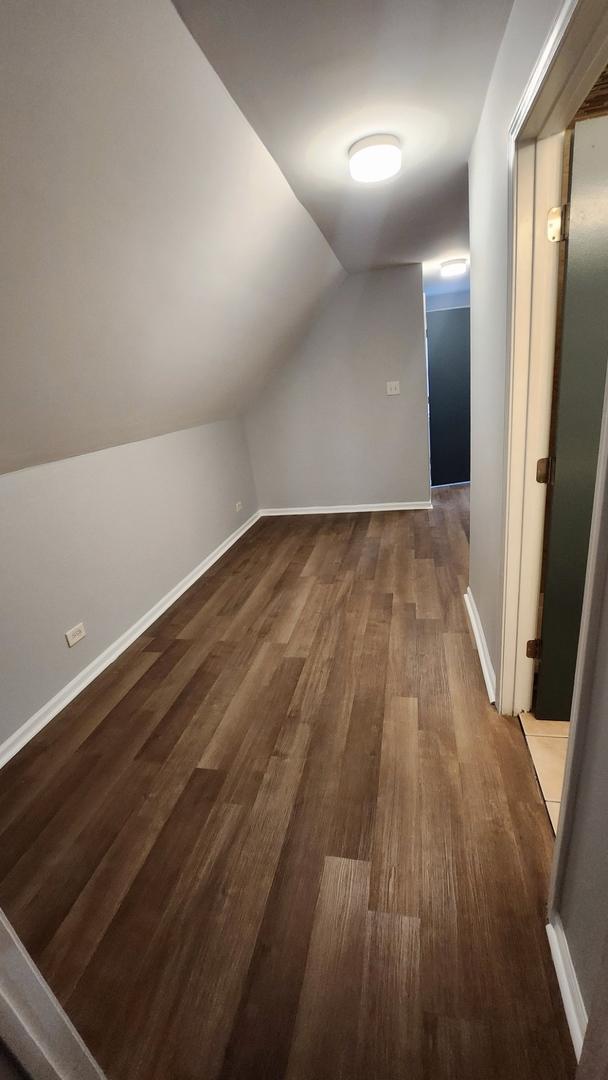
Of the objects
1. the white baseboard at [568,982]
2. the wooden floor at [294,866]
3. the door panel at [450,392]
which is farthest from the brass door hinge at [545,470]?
the door panel at [450,392]

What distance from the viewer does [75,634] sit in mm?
2264

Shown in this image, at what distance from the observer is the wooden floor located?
970mm

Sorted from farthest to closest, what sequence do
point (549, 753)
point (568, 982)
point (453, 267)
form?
point (453, 267)
point (549, 753)
point (568, 982)

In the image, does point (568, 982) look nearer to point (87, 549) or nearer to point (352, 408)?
point (87, 549)

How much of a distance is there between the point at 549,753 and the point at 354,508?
3244 mm

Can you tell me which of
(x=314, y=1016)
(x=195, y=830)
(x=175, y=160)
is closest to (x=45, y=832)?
(x=195, y=830)

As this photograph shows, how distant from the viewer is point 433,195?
227 cm

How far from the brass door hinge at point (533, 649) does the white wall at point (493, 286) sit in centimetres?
11

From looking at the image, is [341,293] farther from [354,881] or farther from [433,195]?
[354,881]

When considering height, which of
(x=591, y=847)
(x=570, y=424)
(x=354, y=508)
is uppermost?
(x=570, y=424)

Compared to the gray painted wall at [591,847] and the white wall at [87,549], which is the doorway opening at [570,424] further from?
the white wall at [87,549]

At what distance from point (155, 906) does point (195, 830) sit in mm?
229

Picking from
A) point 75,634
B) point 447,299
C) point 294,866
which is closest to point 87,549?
point 75,634

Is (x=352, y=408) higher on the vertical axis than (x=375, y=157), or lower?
lower
